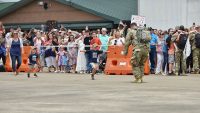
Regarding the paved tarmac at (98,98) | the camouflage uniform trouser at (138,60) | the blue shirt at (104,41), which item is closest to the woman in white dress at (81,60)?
the blue shirt at (104,41)

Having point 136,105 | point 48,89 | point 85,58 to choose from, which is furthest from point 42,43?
point 136,105

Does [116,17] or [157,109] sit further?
[116,17]

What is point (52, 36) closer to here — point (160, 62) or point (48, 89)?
point (160, 62)

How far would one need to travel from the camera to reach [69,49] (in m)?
25.6

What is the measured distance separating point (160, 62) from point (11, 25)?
2118 centimetres

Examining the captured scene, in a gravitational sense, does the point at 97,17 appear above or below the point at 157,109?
above

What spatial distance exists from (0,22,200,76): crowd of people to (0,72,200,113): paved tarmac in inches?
226

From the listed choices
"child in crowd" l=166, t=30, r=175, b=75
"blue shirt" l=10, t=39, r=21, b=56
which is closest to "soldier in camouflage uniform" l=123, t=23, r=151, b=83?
"child in crowd" l=166, t=30, r=175, b=75

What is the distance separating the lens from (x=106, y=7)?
4078 cm

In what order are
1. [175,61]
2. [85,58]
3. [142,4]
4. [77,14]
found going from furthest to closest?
[77,14] < [142,4] < [85,58] < [175,61]

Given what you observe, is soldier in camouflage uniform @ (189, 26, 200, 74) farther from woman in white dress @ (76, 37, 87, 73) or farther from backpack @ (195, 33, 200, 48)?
woman in white dress @ (76, 37, 87, 73)

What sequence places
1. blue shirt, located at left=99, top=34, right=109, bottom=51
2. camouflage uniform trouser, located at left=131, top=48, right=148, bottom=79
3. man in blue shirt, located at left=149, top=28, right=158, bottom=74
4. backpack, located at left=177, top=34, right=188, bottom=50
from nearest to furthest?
camouflage uniform trouser, located at left=131, top=48, right=148, bottom=79 < backpack, located at left=177, top=34, right=188, bottom=50 < man in blue shirt, located at left=149, top=28, right=158, bottom=74 < blue shirt, located at left=99, top=34, right=109, bottom=51

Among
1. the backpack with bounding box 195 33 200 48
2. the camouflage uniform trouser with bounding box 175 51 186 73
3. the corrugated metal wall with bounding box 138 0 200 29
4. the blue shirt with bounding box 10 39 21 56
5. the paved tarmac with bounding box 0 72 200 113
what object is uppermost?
the corrugated metal wall with bounding box 138 0 200 29

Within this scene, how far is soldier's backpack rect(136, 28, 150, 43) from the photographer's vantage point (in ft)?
58.4
